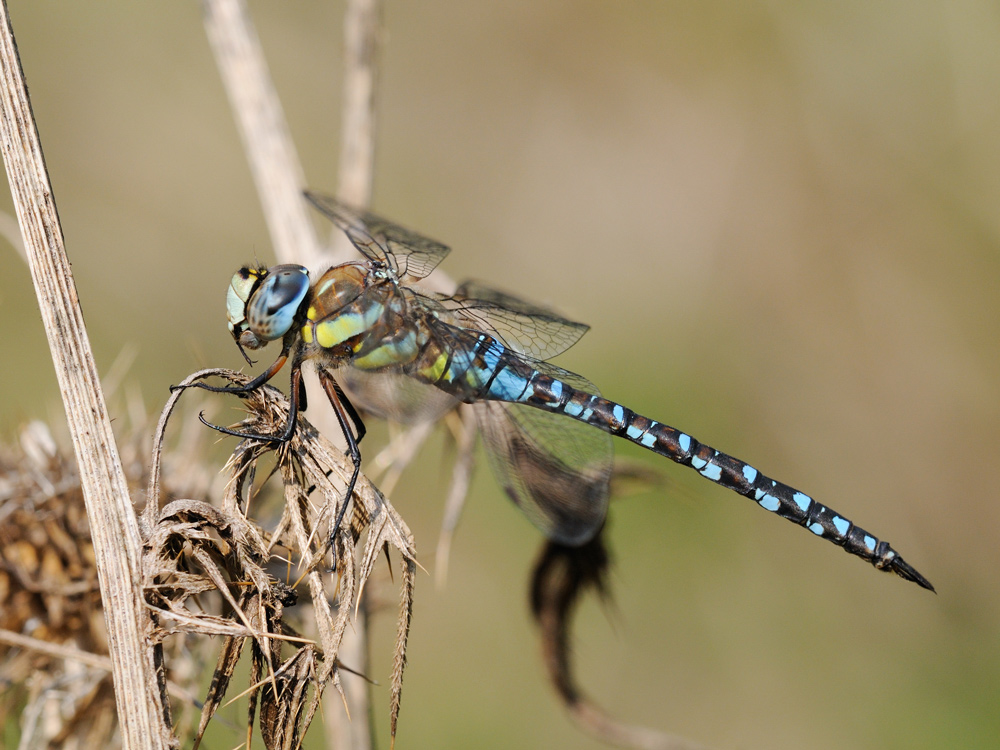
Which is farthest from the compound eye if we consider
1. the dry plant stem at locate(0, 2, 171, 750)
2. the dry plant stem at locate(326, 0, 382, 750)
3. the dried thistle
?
the dry plant stem at locate(0, 2, 171, 750)

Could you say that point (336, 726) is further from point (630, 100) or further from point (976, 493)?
point (630, 100)

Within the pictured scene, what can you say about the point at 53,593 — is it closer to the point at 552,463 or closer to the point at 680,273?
the point at 552,463

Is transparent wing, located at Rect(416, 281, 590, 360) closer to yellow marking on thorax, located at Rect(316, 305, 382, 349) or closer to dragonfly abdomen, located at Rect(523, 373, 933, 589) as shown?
dragonfly abdomen, located at Rect(523, 373, 933, 589)

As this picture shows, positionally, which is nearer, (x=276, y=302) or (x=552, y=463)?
(x=276, y=302)

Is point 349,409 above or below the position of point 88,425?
above

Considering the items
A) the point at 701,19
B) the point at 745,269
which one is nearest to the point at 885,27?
the point at 701,19

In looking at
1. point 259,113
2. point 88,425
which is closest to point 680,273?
point 259,113
